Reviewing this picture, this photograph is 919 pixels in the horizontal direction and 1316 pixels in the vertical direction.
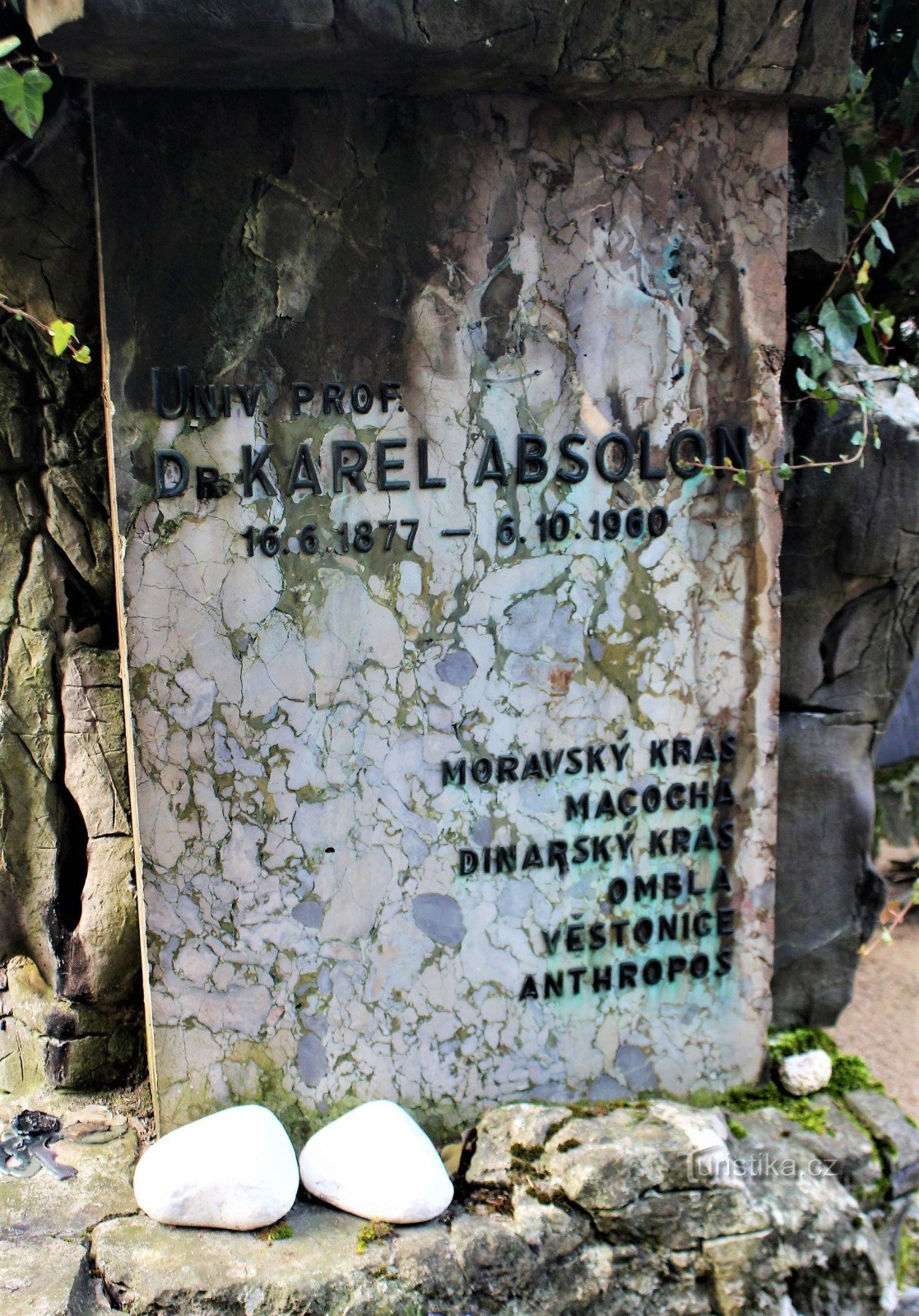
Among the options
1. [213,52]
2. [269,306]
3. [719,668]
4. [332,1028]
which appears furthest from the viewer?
[719,668]

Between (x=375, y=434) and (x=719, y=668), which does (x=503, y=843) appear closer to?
(x=719, y=668)

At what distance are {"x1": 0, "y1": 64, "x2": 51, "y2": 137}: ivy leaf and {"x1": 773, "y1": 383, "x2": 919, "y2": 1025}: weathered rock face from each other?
67.6 inches

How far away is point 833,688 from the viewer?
276 cm

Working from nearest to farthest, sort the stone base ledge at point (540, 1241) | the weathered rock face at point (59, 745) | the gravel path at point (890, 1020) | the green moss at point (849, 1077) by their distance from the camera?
the stone base ledge at point (540, 1241) → the weathered rock face at point (59, 745) → the green moss at point (849, 1077) → the gravel path at point (890, 1020)

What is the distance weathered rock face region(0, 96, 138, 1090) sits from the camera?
2.45 meters

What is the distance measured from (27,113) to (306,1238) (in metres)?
2.05

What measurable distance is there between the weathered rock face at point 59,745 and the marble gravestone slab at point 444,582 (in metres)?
0.44

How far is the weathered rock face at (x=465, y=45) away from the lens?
5.79 ft

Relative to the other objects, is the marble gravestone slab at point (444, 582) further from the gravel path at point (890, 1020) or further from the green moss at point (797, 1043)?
the gravel path at point (890, 1020)

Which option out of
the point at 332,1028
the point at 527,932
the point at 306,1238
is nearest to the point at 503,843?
the point at 527,932

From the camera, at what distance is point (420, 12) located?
1.86 meters

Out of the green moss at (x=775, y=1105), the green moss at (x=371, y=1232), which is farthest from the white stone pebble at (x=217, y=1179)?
the green moss at (x=775, y=1105)

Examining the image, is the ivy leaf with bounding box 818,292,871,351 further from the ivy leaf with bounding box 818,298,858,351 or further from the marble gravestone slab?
the marble gravestone slab

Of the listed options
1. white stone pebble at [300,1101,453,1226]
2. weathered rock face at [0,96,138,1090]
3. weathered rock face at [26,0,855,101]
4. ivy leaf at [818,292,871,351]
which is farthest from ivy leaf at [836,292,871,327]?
white stone pebble at [300,1101,453,1226]
